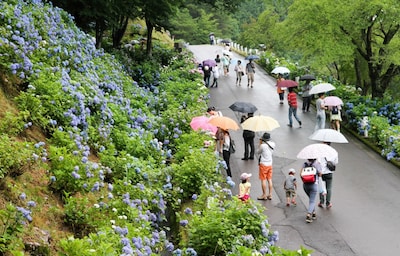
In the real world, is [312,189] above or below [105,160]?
below

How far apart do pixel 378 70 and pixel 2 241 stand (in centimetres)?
2097

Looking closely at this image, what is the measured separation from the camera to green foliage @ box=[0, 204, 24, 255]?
5.41 metres

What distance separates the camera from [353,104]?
68.0ft

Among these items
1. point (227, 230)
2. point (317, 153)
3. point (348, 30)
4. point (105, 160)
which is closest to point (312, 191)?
point (317, 153)

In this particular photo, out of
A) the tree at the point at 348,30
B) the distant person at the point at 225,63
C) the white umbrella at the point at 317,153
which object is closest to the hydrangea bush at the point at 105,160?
the white umbrella at the point at 317,153

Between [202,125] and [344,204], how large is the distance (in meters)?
3.99

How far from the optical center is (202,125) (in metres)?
12.7

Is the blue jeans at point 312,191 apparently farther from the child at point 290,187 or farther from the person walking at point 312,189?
the child at point 290,187

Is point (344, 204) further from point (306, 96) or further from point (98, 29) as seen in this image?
point (98, 29)

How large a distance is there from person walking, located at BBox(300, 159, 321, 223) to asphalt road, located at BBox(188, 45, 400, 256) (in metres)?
0.18

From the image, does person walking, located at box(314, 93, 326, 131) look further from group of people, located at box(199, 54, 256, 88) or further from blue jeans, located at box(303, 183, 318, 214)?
group of people, located at box(199, 54, 256, 88)

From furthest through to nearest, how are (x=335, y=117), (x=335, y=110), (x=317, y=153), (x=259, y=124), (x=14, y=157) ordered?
(x=335, y=110), (x=335, y=117), (x=259, y=124), (x=317, y=153), (x=14, y=157)

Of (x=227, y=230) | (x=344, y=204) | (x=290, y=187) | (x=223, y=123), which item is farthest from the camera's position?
(x=223, y=123)

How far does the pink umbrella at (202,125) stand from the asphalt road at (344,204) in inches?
58.2
